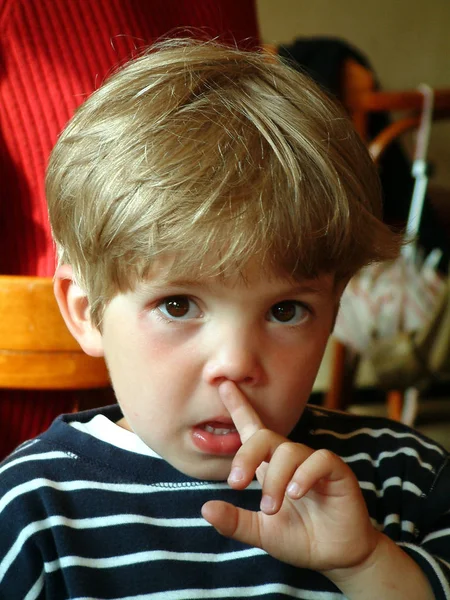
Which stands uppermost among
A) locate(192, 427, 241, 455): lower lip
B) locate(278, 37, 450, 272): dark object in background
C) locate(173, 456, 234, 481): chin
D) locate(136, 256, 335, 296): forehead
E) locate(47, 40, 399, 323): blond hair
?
locate(47, 40, 399, 323): blond hair

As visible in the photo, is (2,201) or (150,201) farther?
(2,201)

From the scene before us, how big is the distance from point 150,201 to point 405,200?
6.20 ft

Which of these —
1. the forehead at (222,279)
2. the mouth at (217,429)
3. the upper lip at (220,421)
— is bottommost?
the mouth at (217,429)

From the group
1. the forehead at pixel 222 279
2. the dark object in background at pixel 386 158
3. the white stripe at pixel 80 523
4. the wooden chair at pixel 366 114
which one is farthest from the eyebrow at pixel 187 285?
the dark object in background at pixel 386 158

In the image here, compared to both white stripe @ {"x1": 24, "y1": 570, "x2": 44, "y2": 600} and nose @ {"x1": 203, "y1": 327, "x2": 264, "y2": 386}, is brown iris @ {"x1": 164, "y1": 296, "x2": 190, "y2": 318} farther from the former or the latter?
white stripe @ {"x1": 24, "y1": 570, "x2": 44, "y2": 600}

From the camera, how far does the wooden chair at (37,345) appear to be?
36.2 inches

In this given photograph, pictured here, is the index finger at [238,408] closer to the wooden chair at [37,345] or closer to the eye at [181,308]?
the eye at [181,308]

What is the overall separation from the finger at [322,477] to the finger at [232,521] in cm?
6

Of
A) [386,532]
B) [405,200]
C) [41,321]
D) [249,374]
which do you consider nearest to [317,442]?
[386,532]

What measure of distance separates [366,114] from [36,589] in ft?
6.10

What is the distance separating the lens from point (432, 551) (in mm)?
896

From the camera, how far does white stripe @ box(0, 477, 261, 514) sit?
0.79 meters

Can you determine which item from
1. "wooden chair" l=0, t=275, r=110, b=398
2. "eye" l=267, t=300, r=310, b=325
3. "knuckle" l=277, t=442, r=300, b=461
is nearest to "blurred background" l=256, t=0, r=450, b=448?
"wooden chair" l=0, t=275, r=110, b=398

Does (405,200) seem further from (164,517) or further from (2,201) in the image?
(164,517)
